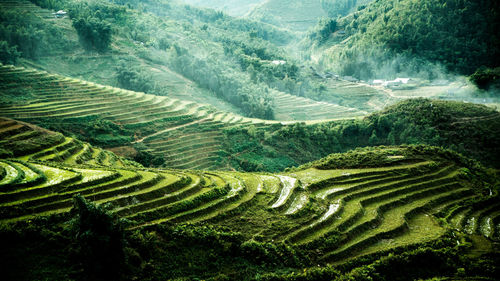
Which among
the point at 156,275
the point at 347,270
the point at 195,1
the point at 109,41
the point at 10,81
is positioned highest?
the point at 195,1

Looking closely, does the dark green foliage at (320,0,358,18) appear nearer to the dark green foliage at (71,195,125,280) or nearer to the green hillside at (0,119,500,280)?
the green hillside at (0,119,500,280)

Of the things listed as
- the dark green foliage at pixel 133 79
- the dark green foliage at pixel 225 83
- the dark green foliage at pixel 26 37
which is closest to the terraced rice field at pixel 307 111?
the dark green foliage at pixel 225 83

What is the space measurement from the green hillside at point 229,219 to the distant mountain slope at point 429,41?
170 ft

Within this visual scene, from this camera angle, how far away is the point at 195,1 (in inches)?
6649

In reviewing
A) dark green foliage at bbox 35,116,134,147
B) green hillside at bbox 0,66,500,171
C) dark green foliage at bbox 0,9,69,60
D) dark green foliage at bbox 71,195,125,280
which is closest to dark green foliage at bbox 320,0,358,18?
green hillside at bbox 0,66,500,171

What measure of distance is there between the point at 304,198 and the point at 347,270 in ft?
16.5

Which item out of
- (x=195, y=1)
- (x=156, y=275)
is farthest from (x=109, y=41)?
(x=195, y=1)

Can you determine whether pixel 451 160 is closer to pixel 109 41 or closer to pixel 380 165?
pixel 380 165

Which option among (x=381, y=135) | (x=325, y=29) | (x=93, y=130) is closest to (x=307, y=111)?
(x=381, y=135)

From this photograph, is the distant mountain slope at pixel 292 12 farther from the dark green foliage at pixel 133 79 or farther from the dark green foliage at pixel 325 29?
the dark green foliage at pixel 133 79

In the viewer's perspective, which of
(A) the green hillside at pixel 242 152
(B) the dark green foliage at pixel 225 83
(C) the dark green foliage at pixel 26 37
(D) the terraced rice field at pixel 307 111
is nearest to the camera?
(A) the green hillside at pixel 242 152

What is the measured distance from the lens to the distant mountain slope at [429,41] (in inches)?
2490

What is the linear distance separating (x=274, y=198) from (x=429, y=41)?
6468 cm

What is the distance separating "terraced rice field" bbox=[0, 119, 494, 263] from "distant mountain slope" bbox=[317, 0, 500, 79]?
50.6 metres
